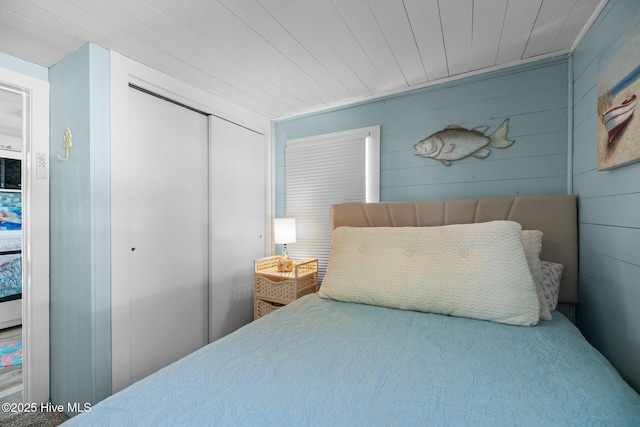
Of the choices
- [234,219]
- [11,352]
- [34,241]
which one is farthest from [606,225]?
[11,352]

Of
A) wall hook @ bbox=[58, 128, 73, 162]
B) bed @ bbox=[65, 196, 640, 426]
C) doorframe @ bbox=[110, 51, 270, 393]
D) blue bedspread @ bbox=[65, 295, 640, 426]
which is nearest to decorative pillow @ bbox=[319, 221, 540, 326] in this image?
bed @ bbox=[65, 196, 640, 426]

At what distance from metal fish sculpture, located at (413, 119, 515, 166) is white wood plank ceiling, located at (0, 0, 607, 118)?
42cm

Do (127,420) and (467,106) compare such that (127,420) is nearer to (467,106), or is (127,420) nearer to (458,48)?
(458,48)

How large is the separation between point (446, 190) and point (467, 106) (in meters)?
0.63

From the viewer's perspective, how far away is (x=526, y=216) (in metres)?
1.78

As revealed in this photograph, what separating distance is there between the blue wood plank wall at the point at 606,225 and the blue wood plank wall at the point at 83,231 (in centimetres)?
261

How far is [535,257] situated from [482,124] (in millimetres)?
1025

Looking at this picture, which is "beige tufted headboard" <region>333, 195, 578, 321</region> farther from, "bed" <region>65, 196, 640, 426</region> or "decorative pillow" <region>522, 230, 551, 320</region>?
"decorative pillow" <region>522, 230, 551, 320</region>

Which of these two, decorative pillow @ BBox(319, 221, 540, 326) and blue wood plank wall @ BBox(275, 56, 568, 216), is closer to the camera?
decorative pillow @ BBox(319, 221, 540, 326)

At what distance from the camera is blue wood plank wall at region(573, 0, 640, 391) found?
3.85 feet

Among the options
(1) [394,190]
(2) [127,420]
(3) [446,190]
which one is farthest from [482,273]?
(2) [127,420]

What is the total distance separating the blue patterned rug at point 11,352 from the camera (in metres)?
2.30

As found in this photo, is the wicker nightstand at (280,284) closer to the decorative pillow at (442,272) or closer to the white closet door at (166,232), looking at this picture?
the white closet door at (166,232)

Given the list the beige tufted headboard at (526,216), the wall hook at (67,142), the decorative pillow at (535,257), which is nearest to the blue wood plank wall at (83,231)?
the wall hook at (67,142)
